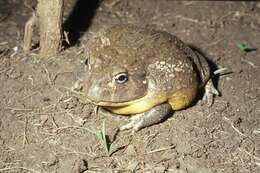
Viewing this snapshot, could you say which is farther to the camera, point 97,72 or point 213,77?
point 213,77

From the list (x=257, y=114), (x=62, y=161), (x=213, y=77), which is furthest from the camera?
(x=213, y=77)

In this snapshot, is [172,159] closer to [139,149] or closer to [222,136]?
[139,149]

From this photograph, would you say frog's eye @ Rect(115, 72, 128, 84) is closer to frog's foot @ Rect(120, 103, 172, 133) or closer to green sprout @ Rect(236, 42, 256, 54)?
frog's foot @ Rect(120, 103, 172, 133)

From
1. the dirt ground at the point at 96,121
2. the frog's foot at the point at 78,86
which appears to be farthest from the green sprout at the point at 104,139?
the frog's foot at the point at 78,86

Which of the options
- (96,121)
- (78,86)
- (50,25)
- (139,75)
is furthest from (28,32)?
(139,75)

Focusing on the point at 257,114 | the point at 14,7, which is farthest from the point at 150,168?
the point at 14,7

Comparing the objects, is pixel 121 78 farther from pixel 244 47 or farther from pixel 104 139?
pixel 244 47

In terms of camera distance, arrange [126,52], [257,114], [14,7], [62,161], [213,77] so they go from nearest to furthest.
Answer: [62,161] < [126,52] < [257,114] < [213,77] < [14,7]
